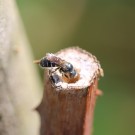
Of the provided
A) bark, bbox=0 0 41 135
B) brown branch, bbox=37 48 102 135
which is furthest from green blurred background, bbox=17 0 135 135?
brown branch, bbox=37 48 102 135

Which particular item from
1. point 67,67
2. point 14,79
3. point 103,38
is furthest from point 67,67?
point 103,38

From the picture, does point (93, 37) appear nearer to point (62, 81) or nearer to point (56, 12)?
point (56, 12)

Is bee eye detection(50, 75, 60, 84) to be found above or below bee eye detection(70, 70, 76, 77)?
below

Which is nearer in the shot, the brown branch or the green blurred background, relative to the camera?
the brown branch

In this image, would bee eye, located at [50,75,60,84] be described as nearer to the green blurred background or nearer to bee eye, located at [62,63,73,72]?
bee eye, located at [62,63,73,72]

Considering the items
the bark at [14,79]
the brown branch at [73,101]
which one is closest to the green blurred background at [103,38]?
the bark at [14,79]
